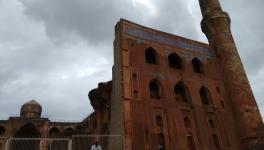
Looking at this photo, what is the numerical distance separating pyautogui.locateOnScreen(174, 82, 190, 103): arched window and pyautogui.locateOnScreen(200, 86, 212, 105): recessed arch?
1.74 metres

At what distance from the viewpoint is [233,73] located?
19312 millimetres

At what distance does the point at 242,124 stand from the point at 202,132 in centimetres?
363

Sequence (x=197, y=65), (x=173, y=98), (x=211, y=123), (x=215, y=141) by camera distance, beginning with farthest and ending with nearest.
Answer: (x=197, y=65), (x=211, y=123), (x=215, y=141), (x=173, y=98)

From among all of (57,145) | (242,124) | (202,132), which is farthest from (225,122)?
(57,145)

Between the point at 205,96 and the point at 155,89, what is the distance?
4339 mm

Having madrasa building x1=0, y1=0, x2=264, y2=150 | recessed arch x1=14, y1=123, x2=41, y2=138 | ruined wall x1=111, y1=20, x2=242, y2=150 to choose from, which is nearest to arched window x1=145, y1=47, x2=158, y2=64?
madrasa building x1=0, y1=0, x2=264, y2=150

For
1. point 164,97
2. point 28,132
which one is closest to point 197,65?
point 164,97

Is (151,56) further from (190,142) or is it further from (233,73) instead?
(233,73)

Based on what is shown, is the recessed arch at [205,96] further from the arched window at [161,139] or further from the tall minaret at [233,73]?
the arched window at [161,139]

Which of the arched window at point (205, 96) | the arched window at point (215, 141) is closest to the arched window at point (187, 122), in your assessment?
the arched window at point (215, 141)

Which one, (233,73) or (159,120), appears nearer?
(159,120)

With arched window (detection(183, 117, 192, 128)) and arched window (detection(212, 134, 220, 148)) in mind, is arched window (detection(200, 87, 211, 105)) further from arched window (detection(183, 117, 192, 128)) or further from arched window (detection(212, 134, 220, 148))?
arched window (detection(183, 117, 192, 128))

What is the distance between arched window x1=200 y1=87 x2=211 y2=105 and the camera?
18125 millimetres

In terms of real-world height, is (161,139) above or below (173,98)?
below
